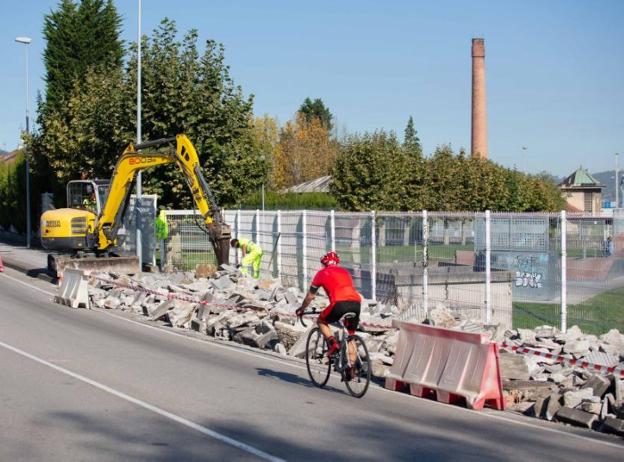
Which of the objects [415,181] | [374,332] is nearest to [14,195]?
[415,181]

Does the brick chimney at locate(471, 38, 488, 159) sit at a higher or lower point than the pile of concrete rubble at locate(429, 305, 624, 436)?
higher

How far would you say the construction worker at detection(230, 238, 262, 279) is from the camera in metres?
26.4

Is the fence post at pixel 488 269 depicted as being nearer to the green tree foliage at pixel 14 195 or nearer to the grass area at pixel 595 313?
the grass area at pixel 595 313

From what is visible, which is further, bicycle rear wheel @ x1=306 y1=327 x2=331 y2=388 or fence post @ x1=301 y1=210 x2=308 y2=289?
fence post @ x1=301 y1=210 x2=308 y2=289

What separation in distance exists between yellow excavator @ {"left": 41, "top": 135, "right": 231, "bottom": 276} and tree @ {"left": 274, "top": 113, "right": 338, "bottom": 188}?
64278 mm

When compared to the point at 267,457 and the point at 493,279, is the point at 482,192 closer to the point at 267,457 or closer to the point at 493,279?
the point at 493,279

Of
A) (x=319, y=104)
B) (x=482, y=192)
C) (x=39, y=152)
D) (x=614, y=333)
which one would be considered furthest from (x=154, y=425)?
(x=319, y=104)

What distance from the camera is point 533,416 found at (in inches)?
437

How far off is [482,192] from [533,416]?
57304 mm

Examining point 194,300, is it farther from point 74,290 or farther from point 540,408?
point 540,408

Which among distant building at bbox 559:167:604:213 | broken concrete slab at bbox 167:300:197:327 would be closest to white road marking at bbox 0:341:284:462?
broken concrete slab at bbox 167:300:197:327

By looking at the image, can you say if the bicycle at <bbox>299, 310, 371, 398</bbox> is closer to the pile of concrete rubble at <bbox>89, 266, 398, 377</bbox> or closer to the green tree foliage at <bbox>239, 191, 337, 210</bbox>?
the pile of concrete rubble at <bbox>89, 266, 398, 377</bbox>

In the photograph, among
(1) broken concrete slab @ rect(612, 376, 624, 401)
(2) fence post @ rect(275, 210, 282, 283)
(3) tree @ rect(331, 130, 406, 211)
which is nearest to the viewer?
(1) broken concrete slab @ rect(612, 376, 624, 401)

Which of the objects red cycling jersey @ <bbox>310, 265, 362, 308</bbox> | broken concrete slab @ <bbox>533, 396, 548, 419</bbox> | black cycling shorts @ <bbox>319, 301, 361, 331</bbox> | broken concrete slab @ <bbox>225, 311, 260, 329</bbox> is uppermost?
red cycling jersey @ <bbox>310, 265, 362, 308</bbox>
